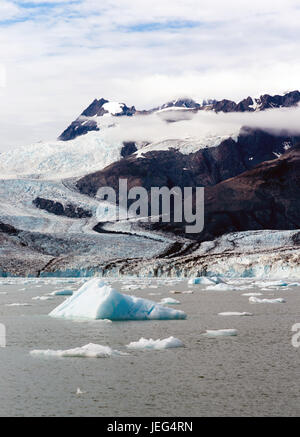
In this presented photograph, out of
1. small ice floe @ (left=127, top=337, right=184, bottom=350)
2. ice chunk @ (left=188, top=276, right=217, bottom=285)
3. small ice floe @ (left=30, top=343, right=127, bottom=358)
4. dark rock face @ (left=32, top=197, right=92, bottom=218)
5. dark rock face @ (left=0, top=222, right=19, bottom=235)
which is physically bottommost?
dark rock face @ (left=32, top=197, right=92, bottom=218)

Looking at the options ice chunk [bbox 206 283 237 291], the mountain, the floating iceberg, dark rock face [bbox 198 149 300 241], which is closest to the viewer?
the floating iceberg

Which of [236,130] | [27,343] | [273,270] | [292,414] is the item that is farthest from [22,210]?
[292,414]

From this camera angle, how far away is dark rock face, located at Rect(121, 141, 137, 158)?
194 m

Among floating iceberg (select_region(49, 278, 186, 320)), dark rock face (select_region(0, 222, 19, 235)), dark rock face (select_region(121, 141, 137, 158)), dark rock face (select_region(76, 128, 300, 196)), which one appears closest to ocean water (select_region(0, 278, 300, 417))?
floating iceberg (select_region(49, 278, 186, 320))

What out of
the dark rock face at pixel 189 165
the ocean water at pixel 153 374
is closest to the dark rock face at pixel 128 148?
the dark rock face at pixel 189 165

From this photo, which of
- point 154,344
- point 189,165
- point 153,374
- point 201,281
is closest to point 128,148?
point 189,165

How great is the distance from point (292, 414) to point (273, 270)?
64.0m

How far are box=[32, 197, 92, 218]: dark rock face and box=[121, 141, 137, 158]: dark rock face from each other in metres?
53.2

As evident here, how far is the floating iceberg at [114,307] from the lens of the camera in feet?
76.6

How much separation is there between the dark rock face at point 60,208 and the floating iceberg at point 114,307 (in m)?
114

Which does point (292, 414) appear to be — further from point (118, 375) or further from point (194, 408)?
point (118, 375)

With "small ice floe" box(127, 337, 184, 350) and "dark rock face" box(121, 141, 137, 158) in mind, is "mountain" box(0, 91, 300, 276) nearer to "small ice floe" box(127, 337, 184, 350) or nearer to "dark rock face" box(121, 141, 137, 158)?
"dark rock face" box(121, 141, 137, 158)

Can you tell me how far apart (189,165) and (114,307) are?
160986mm

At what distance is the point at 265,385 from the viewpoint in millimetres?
12453
